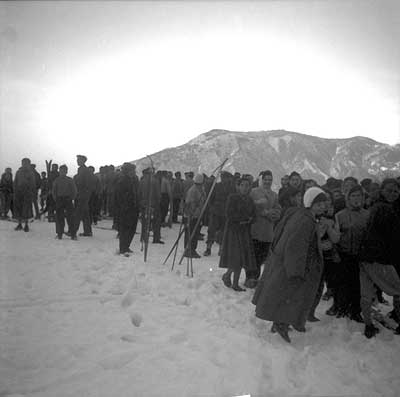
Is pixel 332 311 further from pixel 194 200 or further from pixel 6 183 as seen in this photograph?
pixel 6 183

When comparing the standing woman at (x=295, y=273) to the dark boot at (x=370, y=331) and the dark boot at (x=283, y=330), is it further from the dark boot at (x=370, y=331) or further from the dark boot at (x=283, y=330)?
the dark boot at (x=370, y=331)

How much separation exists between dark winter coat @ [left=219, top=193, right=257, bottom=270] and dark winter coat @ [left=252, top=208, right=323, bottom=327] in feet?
4.63

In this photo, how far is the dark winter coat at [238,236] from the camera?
4.96m

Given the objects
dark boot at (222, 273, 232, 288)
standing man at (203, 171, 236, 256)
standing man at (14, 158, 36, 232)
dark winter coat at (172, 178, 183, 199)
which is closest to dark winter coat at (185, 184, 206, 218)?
standing man at (203, 171, 236, 256)

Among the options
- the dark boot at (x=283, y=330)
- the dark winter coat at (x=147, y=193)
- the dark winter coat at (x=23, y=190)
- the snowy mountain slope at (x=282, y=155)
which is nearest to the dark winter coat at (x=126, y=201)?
the dark winter coat at (x=147, y=193)

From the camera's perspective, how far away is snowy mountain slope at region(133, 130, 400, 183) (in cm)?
5575

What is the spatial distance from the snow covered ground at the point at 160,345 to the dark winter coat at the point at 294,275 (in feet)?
1.01

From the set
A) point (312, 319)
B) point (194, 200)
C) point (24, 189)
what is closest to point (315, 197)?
point (312, 319)

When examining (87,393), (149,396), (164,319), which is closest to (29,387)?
(87,393)

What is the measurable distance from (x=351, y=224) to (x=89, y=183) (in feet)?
22.7

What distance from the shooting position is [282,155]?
61.8 meters

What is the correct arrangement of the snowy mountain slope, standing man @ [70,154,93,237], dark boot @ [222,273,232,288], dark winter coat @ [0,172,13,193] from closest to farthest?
dark boot @ [222,273,232,288] < standing man @ [70,154,93,237] < dark winter coat @ [0,172,13,193] < the snowy mountain slope

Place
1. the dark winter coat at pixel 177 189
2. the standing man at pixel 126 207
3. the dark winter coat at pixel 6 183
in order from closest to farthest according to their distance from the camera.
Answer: the standing man at pixel 126 207, the dark winter coat at pixel 6 183, the dark winter coat at pixel 177 189

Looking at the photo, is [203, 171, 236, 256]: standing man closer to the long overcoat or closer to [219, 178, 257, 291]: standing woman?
the long overcoat
